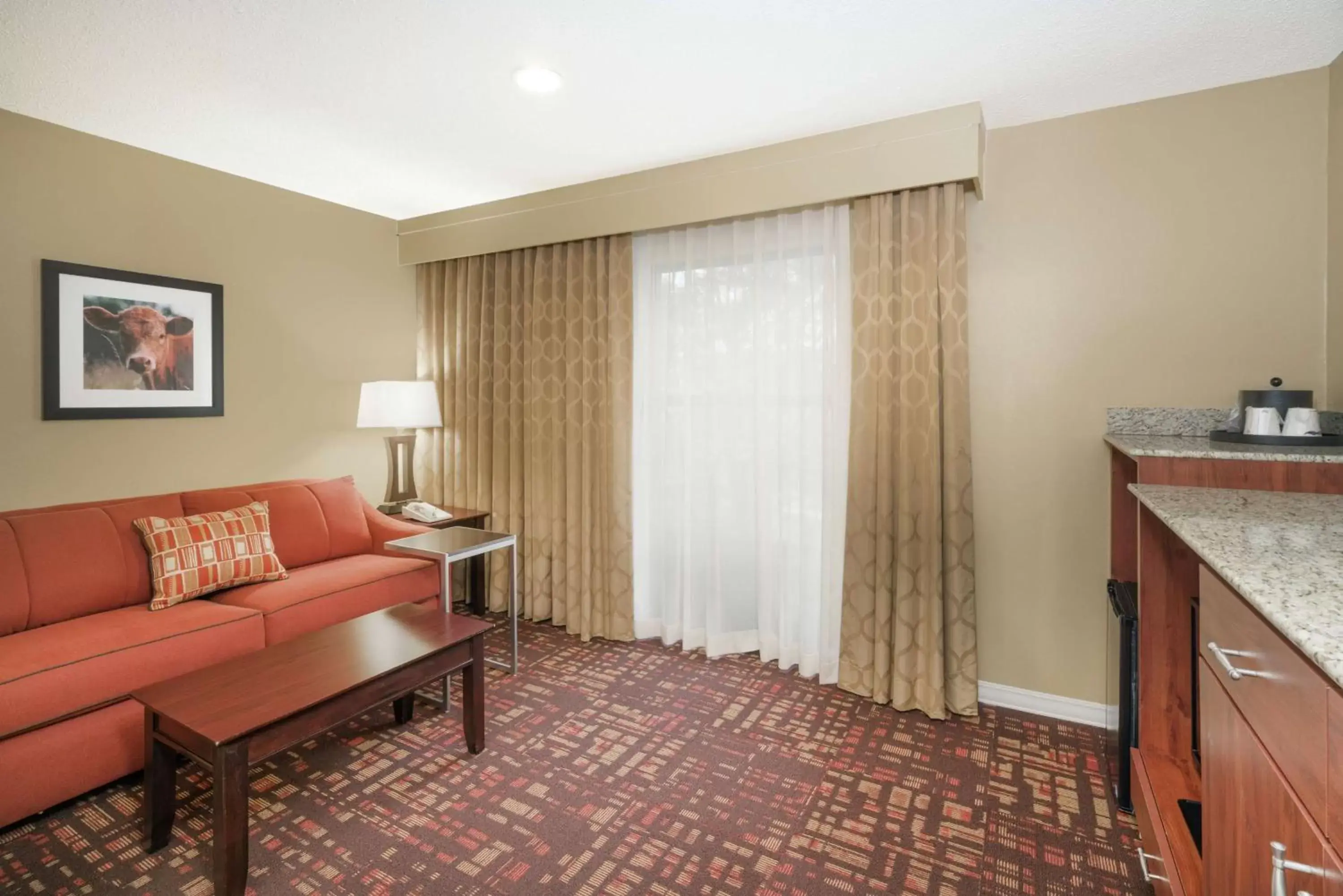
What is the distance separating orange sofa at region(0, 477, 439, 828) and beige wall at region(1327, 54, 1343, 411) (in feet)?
12.7

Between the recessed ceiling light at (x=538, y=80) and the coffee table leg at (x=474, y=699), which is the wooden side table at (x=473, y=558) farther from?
the recessed ceiling light at (x=538, y=80)

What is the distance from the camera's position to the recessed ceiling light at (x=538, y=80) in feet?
7.58

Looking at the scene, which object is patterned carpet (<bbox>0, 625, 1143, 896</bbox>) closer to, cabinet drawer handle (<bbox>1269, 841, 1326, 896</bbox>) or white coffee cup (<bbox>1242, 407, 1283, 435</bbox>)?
cabinet drawer handle (<bbox>1269, 841, 1326, 896</bbox>)

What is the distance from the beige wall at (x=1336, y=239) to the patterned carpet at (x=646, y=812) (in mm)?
1583

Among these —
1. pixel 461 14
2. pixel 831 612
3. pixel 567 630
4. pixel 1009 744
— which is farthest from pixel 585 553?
pixel 461 14

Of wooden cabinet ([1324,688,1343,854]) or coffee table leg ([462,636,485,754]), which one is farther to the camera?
coffee table leg ([462,636,485,754])

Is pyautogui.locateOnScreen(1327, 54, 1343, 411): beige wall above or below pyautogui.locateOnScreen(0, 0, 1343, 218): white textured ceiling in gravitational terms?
below

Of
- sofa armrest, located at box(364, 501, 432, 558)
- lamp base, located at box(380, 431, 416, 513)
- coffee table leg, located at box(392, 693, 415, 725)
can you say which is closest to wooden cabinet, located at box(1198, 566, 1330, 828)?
coffee table leg, located at box(392, 693, 415, 725)

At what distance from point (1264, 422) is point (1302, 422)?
9 cm

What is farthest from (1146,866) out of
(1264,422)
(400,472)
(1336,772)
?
(400,472)

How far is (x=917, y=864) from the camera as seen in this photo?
1.82 metres

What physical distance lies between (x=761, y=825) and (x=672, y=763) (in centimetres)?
45

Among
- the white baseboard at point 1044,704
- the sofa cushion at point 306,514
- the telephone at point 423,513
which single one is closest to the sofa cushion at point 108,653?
the sofa cushion at point 306,514

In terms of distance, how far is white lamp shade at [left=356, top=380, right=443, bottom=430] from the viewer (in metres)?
3.66
